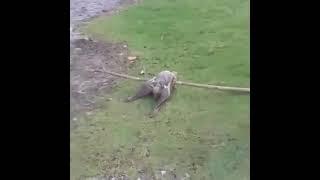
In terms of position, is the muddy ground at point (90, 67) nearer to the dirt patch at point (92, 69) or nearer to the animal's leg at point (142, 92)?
the dirt patch at point (92, 69)

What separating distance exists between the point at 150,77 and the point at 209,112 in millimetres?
562

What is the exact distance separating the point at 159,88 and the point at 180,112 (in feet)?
0.70

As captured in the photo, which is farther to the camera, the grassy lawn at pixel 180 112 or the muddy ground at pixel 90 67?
the muddy ground at pixel 90 67

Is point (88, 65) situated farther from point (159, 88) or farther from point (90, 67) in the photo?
point (159, 88)

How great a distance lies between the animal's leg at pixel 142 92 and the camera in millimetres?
3125

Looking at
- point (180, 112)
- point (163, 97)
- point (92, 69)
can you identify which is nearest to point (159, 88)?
point (163, 97)

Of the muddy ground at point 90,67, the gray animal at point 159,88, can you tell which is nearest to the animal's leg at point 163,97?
the gray animal at point 159,88

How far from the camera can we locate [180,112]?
2973 mm

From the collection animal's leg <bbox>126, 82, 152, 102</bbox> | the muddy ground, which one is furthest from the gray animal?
the muddy ground

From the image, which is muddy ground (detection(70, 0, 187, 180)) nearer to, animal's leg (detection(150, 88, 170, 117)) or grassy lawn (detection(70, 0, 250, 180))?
grassy lawn (detection(70, 0, 250, 180))

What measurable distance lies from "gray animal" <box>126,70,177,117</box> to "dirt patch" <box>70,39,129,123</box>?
20cm

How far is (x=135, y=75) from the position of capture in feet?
11.1
